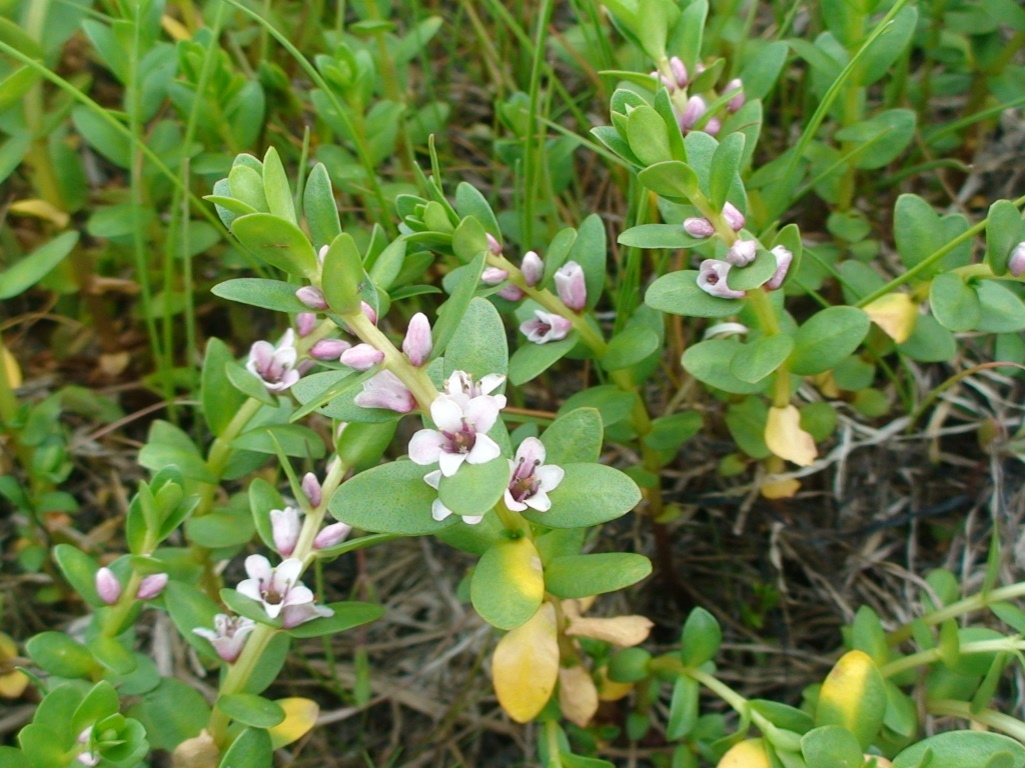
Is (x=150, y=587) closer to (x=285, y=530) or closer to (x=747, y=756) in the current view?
(x=285, y=530)

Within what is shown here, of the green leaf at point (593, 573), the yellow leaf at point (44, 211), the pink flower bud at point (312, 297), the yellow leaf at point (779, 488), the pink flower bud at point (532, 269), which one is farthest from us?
the yellow leaf at point (44, 211)

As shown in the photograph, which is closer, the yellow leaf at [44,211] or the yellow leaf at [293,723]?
the yellow leaf at [293,723]

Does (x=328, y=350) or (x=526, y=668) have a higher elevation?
(x=328, y=350)

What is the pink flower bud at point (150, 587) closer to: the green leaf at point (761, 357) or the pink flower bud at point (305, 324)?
the pink flower bud at point (305, 324)

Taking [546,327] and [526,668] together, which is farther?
[546,327]

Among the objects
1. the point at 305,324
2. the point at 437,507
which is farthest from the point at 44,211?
the point at 437,507

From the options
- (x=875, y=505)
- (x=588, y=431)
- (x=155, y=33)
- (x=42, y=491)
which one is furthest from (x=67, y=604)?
(x=875, y=505)

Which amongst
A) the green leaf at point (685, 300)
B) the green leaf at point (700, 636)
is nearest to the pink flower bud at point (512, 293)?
the green leaf at point (685, 300)
